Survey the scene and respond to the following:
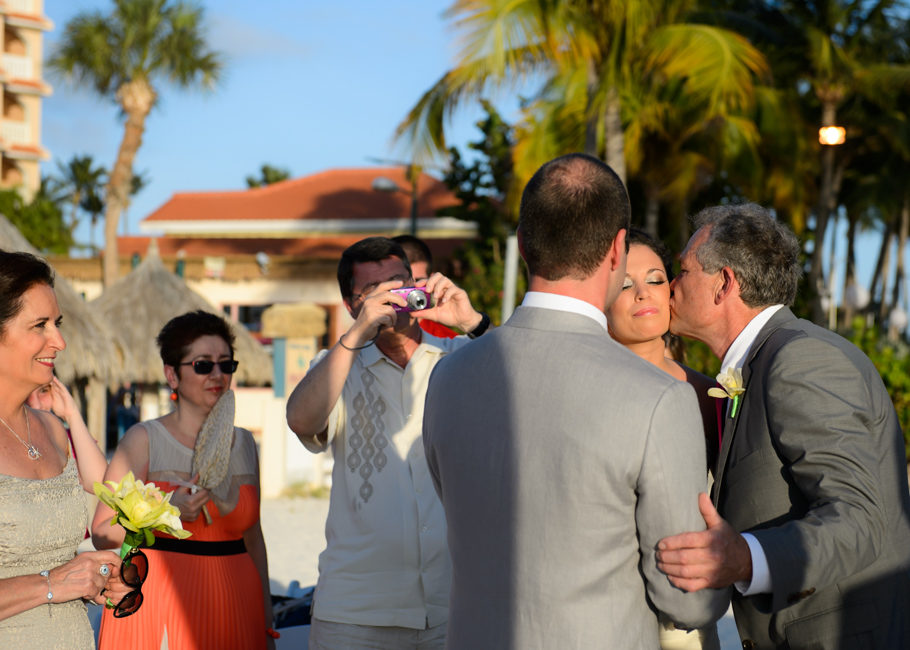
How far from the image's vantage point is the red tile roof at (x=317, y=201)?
106ft

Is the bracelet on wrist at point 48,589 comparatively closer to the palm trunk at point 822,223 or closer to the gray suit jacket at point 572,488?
the gray suit jacket at point 572,488

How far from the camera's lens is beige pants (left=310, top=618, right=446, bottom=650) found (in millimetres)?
3225

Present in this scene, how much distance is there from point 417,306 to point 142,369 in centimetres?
1319

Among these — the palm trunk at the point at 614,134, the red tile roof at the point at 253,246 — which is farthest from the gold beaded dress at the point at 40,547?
the red tile roof at the point at 253,246

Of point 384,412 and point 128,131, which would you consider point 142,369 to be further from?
point 384,412

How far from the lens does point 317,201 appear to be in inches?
1355

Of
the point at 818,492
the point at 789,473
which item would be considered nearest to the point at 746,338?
the point at 789,473

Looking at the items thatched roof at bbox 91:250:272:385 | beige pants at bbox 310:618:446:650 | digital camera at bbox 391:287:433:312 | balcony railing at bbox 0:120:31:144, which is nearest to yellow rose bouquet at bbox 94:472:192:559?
beige pants at bbox 310:618:446:650

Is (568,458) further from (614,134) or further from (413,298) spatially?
(614,134)

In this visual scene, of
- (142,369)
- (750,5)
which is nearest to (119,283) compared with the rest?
(142,369)

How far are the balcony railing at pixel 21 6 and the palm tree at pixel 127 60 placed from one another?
29015 millimetres

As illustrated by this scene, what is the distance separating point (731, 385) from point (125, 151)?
24.1 metres

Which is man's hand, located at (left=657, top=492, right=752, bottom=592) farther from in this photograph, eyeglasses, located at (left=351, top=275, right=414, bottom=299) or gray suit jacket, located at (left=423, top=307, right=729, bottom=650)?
eyeglasses, located at (left=351, top=275, right=414, bottom=299)

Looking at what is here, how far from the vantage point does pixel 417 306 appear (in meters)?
3.14
